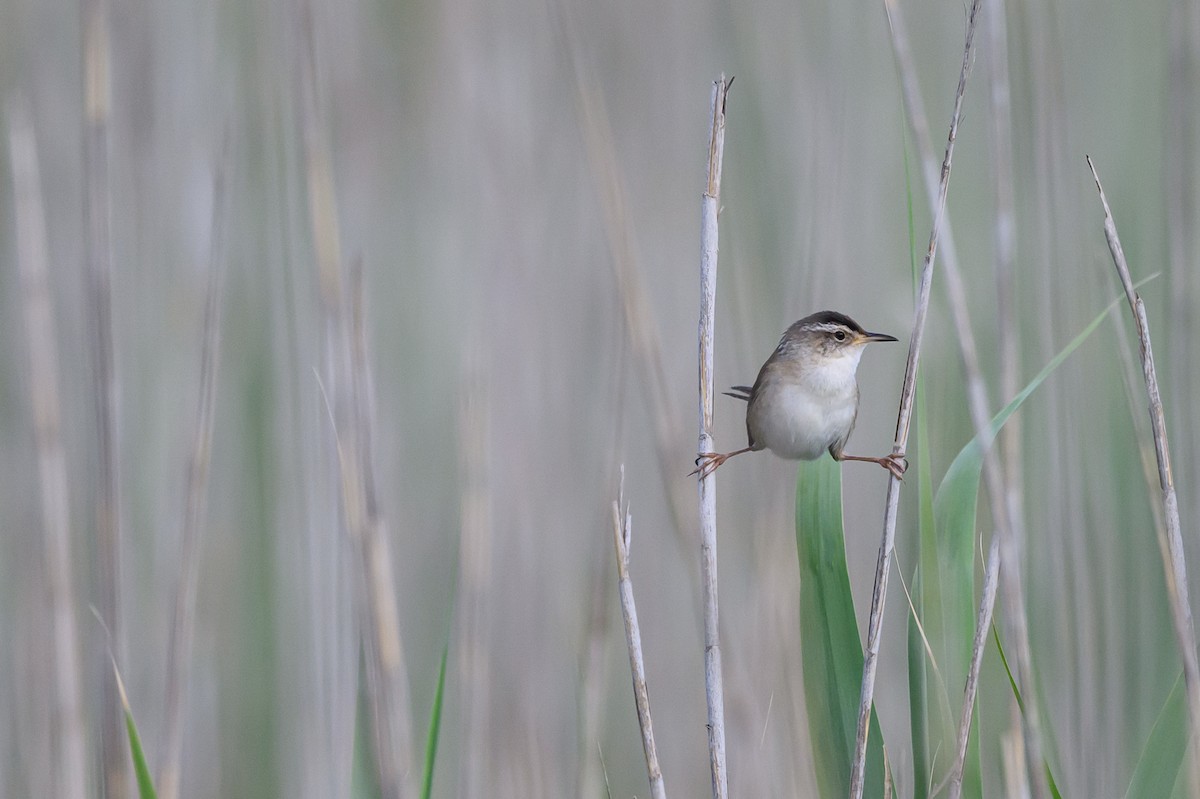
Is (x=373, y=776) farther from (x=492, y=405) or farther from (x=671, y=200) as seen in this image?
(x=671, y=200)

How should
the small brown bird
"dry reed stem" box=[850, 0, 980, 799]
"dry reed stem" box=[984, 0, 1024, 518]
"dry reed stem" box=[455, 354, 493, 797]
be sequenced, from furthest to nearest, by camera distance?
"dry reed stem" box=[455, 354, 493, 797], the small brown bird, "dry reed stem" box=[984, 0, 1024, 518], "dry reed stem" box=[850, 0, 980, 799]

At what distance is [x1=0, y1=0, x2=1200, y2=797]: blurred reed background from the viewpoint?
163 centimetres

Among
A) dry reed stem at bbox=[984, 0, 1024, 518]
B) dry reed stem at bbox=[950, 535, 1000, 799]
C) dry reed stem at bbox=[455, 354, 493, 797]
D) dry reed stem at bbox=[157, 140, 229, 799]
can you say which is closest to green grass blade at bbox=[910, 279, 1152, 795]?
dry reed stem at bbox=[950, 535, 1000, 799]

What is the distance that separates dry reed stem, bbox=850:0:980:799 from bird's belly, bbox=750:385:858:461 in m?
0.27

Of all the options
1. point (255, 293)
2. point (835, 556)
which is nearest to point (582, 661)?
point (835, 556)

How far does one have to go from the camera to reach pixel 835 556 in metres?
1.04

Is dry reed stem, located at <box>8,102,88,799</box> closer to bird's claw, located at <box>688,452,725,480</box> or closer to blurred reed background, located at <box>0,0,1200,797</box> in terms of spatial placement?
blurred reed background, located at <box>0,0,1200,797</box>

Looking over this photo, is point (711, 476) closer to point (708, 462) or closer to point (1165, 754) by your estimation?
point (708, 462)

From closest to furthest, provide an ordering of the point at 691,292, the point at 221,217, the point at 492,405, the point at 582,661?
the point at 221,217 < the point at 582,661 < the point at 492,405 < the point at 691,292

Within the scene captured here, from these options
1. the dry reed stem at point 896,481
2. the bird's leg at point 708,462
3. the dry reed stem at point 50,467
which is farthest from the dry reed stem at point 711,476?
the dry reed stem at point 50,467

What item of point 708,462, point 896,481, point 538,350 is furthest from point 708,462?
point 538,350

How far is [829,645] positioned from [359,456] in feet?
1.73

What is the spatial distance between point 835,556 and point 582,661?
0.70 metres

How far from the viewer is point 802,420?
143 cm
